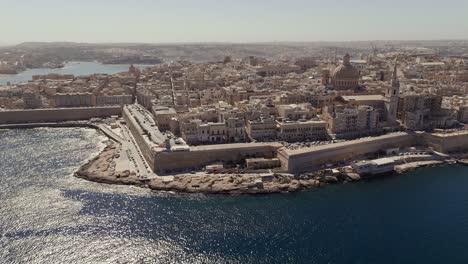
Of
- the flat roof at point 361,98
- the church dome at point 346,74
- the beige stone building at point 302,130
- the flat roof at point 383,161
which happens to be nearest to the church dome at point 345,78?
the church dome at point 346,74

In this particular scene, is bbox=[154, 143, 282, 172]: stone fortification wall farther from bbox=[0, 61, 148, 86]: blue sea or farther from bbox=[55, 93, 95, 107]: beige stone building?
bbox=[0, 61, 148, 86]: blue sea

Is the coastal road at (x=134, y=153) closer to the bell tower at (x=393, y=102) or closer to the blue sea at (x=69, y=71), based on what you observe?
the bell tower at (x=393, y=102)

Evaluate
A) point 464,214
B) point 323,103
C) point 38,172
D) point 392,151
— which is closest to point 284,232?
point 464,214

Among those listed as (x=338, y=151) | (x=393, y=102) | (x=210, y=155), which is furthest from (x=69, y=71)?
(x=338, y=151)

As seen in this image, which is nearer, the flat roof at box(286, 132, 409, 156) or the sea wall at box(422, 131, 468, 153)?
the flat roof at box(286, 132, 409, 156)

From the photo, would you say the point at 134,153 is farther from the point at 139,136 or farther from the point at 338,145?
the point at 338,145

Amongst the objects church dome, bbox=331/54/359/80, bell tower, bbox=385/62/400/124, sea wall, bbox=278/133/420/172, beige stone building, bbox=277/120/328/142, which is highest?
church dome, bbox=331/54/359/80

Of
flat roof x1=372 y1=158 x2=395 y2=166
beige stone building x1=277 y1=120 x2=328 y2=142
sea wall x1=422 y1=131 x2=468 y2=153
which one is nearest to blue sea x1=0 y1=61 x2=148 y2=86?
beige stone building x1=277 y1=120 x2=328 y2=142
